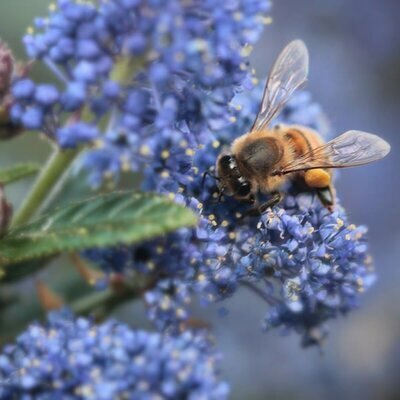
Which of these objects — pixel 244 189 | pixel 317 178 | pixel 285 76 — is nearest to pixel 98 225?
pixel 244 189

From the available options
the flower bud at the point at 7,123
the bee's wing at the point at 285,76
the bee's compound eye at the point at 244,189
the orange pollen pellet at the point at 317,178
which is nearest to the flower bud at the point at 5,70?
the flower bud at the point at 7,123

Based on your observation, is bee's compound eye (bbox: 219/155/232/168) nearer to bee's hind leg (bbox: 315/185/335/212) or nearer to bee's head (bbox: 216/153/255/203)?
bee's head (bbox: 216/153/255/203)

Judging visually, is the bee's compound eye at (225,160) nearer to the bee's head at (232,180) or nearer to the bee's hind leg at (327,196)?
the bee's head at (232,180)

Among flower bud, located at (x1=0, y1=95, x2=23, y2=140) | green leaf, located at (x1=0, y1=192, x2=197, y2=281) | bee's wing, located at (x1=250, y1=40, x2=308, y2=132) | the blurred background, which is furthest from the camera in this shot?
the blurred background

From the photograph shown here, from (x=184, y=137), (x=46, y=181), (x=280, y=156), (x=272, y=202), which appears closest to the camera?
(x=184, y=137)

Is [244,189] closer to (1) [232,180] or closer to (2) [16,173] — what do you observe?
(1) [232,180]

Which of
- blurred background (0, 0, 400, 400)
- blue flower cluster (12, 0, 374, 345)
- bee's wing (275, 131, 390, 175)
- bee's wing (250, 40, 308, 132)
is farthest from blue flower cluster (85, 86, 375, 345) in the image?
blurred background (0, 0, 400, 400)
